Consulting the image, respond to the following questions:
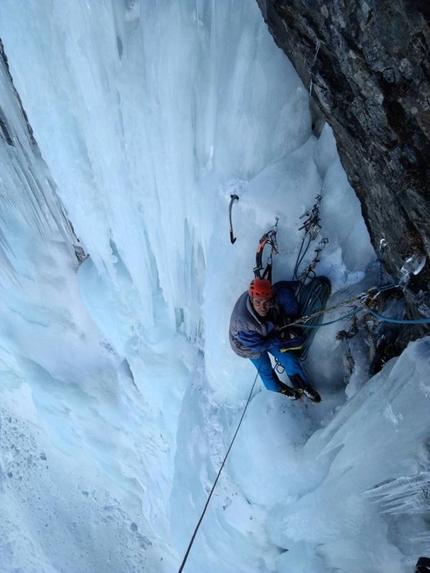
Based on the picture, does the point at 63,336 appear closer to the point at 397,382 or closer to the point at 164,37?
the point at 164,37

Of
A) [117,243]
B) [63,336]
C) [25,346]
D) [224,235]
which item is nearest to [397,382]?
[224,235]

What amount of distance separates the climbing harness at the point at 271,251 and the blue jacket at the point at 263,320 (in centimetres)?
11

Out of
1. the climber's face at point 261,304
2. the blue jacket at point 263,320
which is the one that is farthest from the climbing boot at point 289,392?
the climber's face at point 261,304

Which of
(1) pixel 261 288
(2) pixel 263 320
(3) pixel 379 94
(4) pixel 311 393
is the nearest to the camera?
(3) pixel 379 94

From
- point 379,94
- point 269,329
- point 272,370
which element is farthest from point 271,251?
point 379,94

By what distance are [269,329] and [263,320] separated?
0.11 m

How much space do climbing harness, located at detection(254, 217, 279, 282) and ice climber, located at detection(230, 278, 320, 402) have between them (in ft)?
0.37

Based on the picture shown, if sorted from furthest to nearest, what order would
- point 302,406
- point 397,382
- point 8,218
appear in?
point 8,218 < point 302,406 < point 397,382

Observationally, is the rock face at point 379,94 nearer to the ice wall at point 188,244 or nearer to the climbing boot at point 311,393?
the ice wall at point 188,244

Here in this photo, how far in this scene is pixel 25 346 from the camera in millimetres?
6770

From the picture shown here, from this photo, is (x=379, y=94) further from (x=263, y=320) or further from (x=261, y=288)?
(x=263, y=320)

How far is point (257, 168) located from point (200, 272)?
1.26m

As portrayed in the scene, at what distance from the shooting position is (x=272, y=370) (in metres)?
3.37

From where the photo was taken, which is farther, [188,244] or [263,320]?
[188,244]
